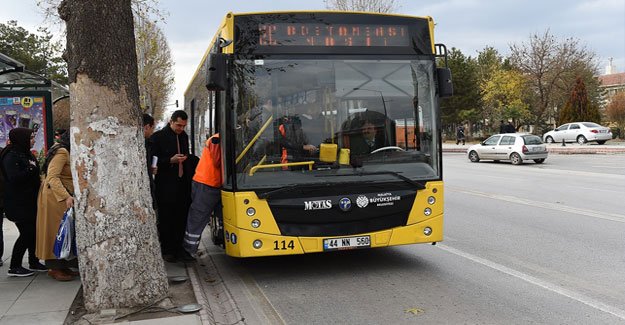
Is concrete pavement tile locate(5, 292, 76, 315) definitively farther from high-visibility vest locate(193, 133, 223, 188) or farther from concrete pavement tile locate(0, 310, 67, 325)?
high-visibility vest locate(193, 133, 223, 188)

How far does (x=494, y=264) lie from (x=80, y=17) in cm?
537

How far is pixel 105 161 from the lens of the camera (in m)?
4.92

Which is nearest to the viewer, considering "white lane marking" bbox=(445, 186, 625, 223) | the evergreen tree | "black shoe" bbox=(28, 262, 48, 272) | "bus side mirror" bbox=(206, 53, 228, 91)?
"bus side mirror" bbox=(206, 53, 228, 91)

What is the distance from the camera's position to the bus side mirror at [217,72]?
18.7ft

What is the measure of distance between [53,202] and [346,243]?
328 centimetres

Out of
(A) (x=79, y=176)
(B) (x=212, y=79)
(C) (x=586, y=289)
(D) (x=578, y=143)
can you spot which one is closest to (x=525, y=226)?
(C) (x=586, y=289)

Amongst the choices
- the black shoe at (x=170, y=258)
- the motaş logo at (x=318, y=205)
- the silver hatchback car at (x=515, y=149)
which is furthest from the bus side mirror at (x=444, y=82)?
the silver hatchback car at (x=515, y=149)

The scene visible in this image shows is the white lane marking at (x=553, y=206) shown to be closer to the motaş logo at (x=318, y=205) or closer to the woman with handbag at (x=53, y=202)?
the motaş logo at (x=318, y=205)

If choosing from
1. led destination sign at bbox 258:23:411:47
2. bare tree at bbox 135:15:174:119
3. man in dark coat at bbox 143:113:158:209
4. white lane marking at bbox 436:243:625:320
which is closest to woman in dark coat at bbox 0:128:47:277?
man in dark coat at bbox 143:113:158:209

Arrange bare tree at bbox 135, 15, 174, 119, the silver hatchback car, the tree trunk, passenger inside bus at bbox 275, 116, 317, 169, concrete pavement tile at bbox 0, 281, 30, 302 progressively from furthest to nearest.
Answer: bare tree at bbox 135, 15, 174, 119
the silver hatchback car
passenger inside bus at bbox 275, 116, 317, 169
concrete pavement tile at bbox 0, 281, 30, 302
the tree trunk

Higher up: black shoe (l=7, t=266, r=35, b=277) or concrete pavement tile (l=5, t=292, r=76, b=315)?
black shoe (l=7, t=266, r=35, b=277)

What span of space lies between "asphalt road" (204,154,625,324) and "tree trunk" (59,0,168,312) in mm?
1167

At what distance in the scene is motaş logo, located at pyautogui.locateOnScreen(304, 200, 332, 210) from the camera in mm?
5962

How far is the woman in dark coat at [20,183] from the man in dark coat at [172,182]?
1443 millimetres
